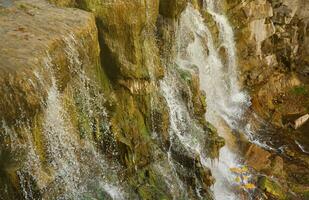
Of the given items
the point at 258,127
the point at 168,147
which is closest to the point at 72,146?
the point at 168,147

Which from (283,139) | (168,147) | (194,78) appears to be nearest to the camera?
(168,147)

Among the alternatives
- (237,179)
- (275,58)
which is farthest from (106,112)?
(275,58)

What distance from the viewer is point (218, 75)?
14148mm

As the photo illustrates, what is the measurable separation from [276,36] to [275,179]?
677cm

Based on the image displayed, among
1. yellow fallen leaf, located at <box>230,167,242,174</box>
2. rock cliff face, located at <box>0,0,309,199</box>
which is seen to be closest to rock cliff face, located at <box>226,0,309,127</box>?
rock cliff face, located at <box>0,0,309,199</box>

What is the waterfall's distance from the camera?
11.2 meters

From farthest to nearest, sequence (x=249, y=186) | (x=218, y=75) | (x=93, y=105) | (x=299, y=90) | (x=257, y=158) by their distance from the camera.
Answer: (x=299, y=90), (x=218, y=75), (x=257, y=158), (x=249, y=186), (x=93, y=105)

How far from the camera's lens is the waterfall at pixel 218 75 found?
11.2 m

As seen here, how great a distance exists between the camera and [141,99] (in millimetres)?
8852

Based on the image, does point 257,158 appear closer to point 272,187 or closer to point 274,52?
point 272,187

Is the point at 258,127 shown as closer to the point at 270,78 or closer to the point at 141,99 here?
the point at 270,78

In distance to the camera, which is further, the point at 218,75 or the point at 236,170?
the point at 218,75

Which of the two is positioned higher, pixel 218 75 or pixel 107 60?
pixel 107 60

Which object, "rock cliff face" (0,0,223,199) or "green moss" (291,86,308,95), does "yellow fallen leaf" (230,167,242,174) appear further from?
"green moss" (291,86,308,95)
